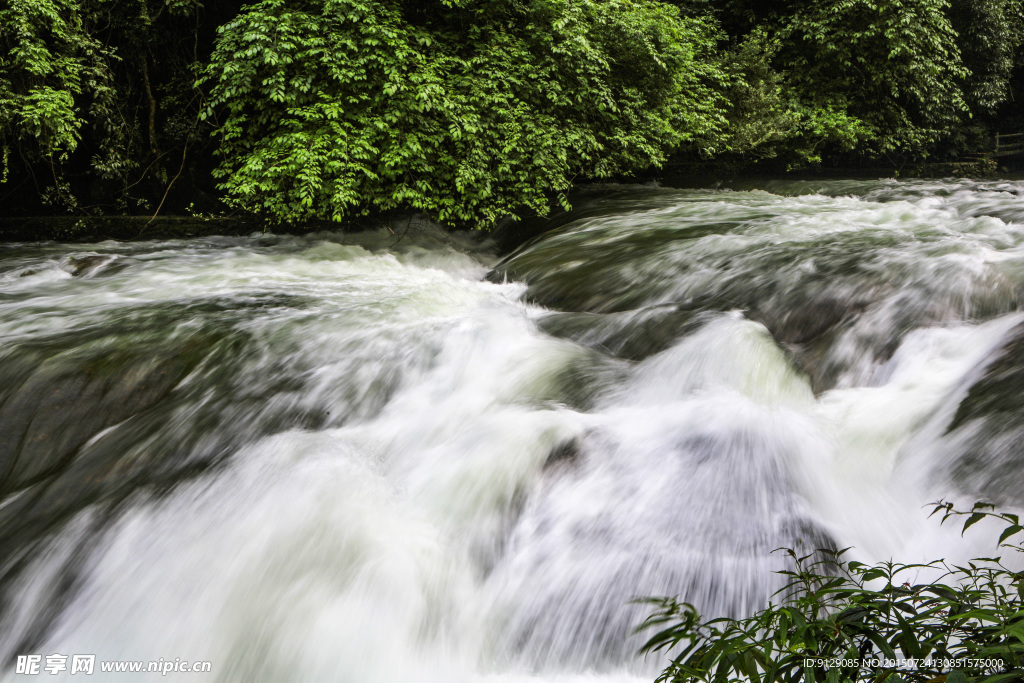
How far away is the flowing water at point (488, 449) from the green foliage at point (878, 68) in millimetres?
8555

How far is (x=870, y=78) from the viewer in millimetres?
13570

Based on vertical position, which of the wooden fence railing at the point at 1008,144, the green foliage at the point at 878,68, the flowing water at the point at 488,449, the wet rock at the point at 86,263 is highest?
the green foliage at the point at 878,68

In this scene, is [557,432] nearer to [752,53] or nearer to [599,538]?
[599,538]

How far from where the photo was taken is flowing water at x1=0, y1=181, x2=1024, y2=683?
275cm

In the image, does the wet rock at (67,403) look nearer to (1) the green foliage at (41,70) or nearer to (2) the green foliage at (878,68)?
(1) the green foliage at (41,70)

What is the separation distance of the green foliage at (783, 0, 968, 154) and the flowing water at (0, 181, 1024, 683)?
855cm

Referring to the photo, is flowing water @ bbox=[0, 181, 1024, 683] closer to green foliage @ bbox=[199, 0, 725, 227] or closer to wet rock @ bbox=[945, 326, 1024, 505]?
wet rock @ bbox=[945, 326, 1024, 505]

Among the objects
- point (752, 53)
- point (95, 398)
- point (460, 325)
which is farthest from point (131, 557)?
point (752, 53)

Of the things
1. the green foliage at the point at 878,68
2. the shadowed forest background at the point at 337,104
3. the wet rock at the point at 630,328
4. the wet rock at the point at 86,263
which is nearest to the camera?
the wet rock at the point at 630,328

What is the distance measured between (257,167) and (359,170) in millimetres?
1156

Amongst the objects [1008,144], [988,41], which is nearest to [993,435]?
[988,41]

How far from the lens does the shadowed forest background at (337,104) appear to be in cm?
742

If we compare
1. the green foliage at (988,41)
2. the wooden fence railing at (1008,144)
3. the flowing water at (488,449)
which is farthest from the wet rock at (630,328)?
the wooden fence railing at (1008,144)

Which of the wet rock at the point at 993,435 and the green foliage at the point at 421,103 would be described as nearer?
the wet rock at the point at 993,435
